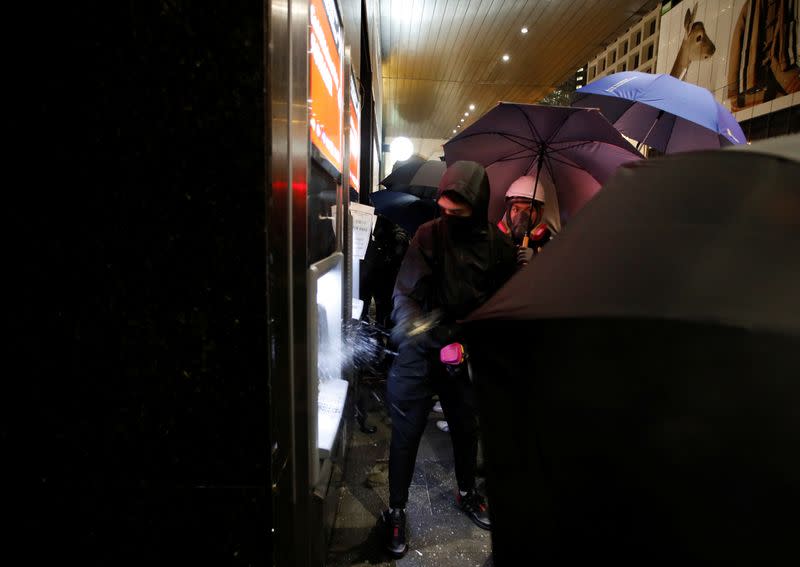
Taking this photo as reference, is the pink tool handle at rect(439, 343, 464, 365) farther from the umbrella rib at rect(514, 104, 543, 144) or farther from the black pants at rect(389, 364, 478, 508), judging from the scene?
the umbrella rib at rect(514, 104, 543, 144)

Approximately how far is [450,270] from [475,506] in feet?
5.58

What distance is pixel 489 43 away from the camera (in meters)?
10.2

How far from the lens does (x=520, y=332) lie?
740 millimetres

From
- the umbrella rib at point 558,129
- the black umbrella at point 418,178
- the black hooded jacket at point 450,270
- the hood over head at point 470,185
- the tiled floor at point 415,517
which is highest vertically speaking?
the umbrella rib at point 558,129

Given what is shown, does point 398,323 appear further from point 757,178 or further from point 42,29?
point 757,178

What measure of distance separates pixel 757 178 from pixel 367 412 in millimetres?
4422

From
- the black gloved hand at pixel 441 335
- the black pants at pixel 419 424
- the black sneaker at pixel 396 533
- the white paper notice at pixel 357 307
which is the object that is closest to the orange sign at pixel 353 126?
the white paper notice at pixel 357 307

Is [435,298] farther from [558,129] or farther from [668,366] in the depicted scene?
[668,366]

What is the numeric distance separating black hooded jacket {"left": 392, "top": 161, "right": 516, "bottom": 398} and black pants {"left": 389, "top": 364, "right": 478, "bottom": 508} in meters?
0.21

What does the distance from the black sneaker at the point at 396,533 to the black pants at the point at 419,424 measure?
0.05m

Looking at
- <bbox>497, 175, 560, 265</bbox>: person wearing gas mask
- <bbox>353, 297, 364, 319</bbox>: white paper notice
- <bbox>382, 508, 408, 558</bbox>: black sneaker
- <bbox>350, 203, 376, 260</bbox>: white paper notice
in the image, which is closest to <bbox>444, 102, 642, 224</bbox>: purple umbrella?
<bbox>497, 175, 560, 265</bbox>: person wearing gas mask

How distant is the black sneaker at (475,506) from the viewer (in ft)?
9.90

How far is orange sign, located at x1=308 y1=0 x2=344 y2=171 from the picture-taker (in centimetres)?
169

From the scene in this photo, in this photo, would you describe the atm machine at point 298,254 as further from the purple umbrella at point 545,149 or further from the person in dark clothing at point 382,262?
the person in dark clothing at point 382,262
